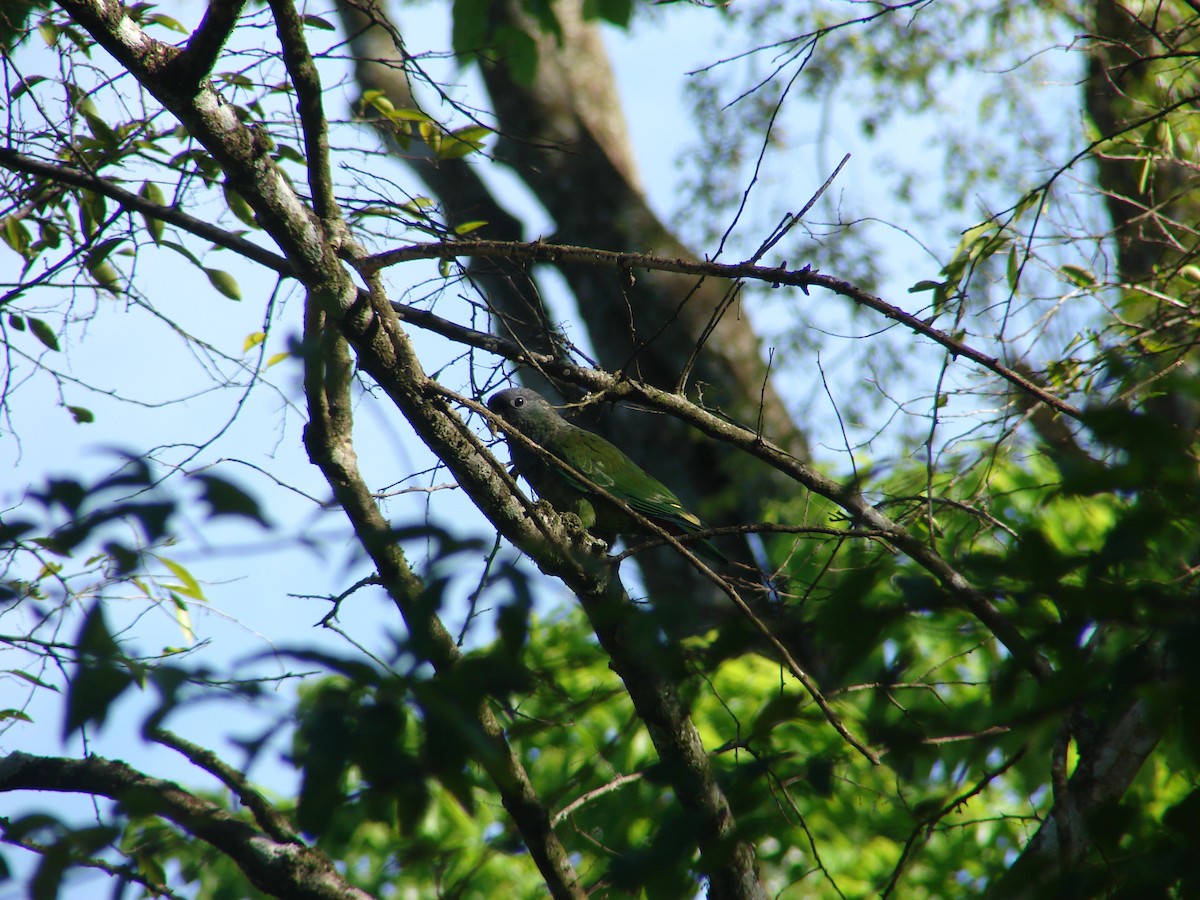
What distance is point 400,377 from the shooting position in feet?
7.32

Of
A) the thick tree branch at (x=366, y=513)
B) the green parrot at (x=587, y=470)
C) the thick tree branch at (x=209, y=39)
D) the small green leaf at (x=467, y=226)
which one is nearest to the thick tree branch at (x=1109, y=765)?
the thick tree branch at (x=366, y=513)

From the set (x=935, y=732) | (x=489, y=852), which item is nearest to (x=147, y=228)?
(x=489, y=852)

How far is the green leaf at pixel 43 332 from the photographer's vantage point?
10.1ft

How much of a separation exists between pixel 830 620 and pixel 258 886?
2049 millimetres

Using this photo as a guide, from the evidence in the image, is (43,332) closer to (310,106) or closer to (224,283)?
(224,283)

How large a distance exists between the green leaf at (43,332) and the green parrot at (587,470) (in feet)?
5.98

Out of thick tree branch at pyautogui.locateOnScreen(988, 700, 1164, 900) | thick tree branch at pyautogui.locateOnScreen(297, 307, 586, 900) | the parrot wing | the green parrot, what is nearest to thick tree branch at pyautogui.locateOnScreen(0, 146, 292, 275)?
thick tree branch at pyautogui.locateOnScreen(297, 307, 586, 900)

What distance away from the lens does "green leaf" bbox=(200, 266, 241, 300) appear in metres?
3.06

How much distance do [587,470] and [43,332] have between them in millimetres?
2321

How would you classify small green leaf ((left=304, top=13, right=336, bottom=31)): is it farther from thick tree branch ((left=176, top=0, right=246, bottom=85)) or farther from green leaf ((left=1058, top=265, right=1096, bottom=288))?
green leaf ((left=1058, top=265, right=1096, bottom=288))

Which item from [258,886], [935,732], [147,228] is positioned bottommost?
[935,732]

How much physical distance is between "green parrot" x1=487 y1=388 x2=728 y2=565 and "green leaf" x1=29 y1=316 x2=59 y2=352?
71.8 inches

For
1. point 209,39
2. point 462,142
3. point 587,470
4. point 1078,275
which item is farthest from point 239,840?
point 1078,275

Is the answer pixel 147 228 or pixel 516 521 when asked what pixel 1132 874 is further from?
pixel 147 228
